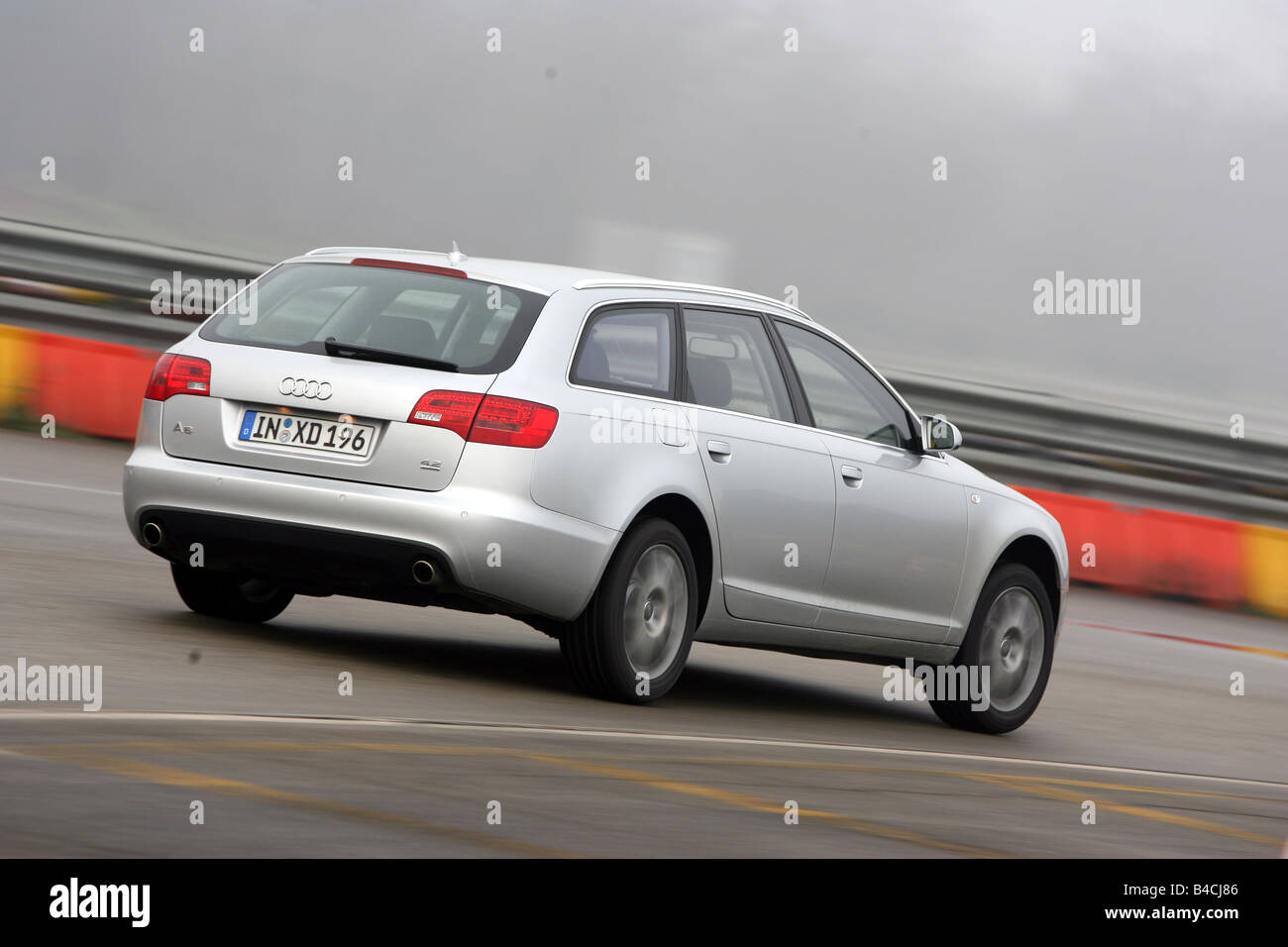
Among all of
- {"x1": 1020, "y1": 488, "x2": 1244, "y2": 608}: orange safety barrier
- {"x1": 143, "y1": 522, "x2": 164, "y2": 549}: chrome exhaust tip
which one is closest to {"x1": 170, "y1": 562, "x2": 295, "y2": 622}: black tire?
{"x1": 143, "y1": 522, "x2": 164, "y2": 549}: chrome exhaust tip

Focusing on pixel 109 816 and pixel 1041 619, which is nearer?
pixel 109 816

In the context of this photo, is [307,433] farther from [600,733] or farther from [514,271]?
[600,733]

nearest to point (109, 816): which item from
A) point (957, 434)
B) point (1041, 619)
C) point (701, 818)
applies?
point (701, 818)

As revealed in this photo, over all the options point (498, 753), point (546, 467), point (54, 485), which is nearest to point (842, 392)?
point (546, 467)

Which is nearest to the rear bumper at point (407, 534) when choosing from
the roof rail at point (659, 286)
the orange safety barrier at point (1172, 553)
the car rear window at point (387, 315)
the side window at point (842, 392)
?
the car rear window at point (387, 315)

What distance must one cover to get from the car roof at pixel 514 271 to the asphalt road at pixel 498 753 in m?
1.51

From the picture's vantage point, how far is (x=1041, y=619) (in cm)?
948

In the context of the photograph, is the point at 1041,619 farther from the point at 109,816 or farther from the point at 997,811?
the point at 109,816

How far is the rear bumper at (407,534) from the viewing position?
7.07 metres

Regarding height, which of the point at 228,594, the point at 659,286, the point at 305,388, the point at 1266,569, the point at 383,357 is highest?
the point at 659,286

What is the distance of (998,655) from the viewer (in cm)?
930

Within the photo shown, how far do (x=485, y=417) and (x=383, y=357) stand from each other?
474 mm

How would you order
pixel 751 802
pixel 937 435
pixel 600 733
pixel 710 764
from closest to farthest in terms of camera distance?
pixel 751 802
pixel 710 764
pixel 600 733
pixel 937 435
